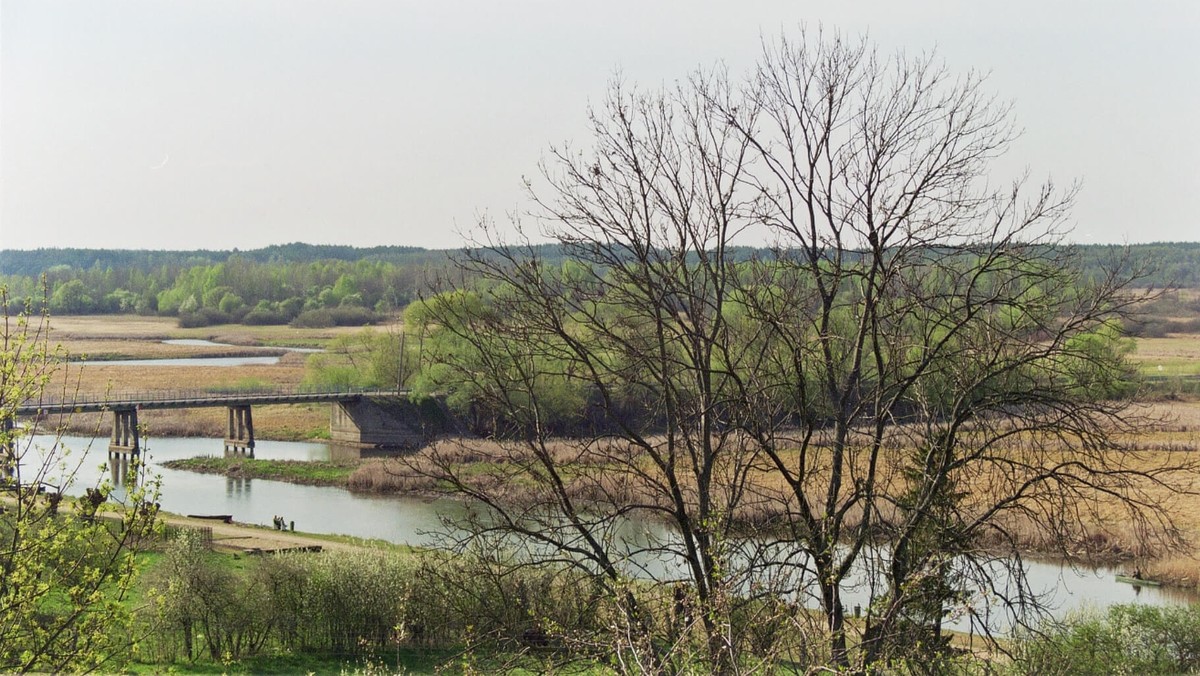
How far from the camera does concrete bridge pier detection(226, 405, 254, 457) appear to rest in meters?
53.3

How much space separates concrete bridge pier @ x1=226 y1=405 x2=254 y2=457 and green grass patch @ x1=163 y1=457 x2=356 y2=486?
2.57 metres

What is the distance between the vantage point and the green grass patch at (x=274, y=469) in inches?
1829

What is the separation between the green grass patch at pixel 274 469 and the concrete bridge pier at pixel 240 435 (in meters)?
2.57

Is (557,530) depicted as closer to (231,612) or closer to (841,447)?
(841,447)

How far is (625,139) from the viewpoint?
10766mm

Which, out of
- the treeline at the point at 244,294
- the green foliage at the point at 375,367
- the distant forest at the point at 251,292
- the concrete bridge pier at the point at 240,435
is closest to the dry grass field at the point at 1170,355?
the distant forest at the point at 251,292

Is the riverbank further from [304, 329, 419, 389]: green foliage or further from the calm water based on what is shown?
[304, 329, 419, 389]: green foliage

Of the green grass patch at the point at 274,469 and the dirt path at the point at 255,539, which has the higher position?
the dirt path at the point at 255,539

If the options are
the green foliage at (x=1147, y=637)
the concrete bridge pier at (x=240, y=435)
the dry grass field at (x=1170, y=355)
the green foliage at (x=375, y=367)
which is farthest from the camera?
the dry grass field at (x=1170, y=355)

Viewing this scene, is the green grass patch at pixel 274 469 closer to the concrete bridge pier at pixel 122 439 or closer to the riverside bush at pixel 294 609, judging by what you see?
the concrete bridge pier at pixel 122 439

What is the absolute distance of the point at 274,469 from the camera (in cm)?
4822

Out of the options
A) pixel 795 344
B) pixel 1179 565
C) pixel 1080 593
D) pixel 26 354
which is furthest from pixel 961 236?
pixel 1179 565

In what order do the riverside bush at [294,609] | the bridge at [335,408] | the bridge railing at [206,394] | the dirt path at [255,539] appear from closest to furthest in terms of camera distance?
1. the riverside bush at [294,609]
2. the dirt path at [255,539]
3. the bridge railing at [206,394]
4. the bridge at [335,408]

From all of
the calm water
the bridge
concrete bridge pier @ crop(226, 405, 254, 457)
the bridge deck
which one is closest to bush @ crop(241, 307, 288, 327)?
the bridge deck
